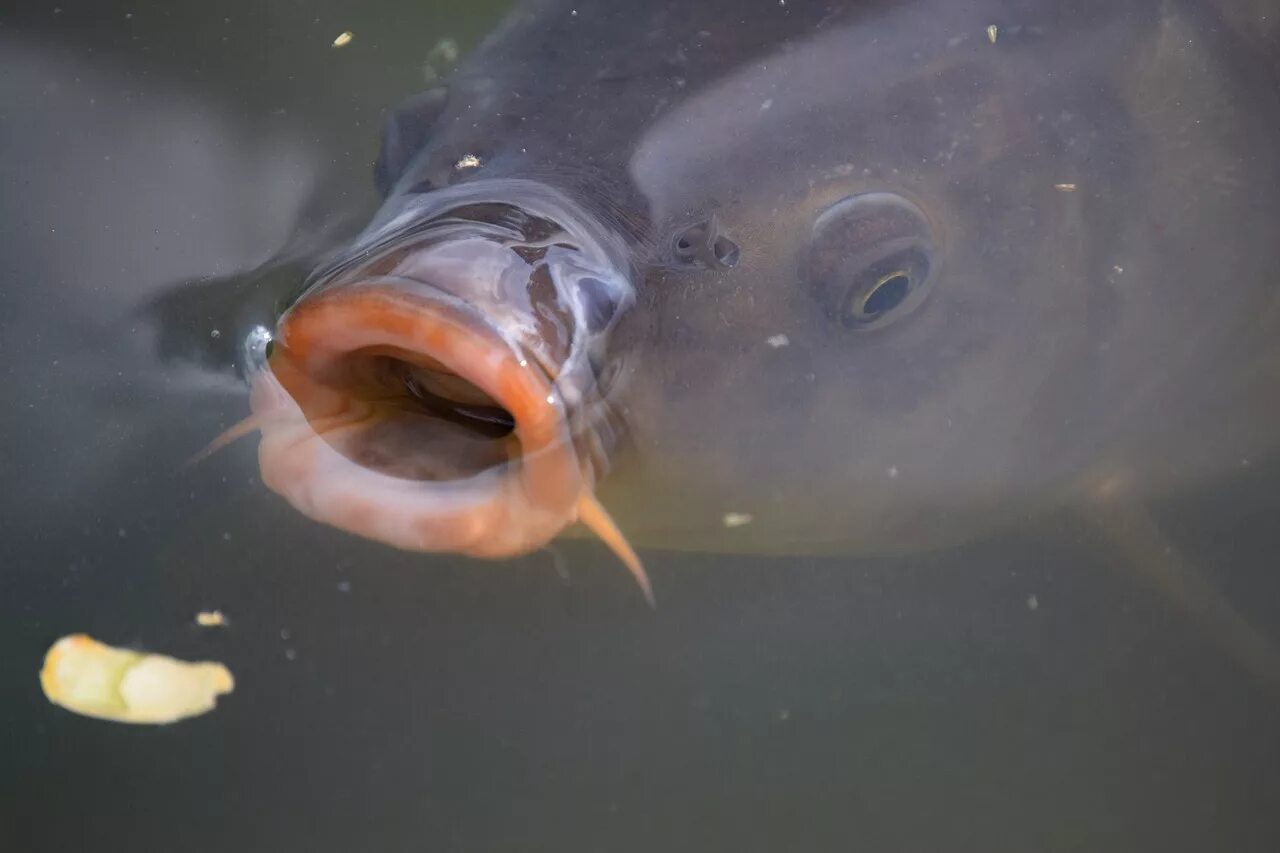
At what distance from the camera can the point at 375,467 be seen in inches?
50.9

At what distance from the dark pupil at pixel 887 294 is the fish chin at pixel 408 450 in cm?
43

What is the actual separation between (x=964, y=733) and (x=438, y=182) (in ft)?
4.08

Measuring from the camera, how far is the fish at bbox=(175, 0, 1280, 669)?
1.25 meters

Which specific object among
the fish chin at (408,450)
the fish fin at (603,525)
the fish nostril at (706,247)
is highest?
the fish nostril at (706,247)

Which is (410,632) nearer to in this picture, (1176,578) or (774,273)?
(774,273)

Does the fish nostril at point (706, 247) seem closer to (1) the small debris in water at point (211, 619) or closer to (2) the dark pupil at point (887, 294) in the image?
(2) the dark pupil at point (887, 294)

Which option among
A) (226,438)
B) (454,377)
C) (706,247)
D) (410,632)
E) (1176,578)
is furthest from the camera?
(1176,578)

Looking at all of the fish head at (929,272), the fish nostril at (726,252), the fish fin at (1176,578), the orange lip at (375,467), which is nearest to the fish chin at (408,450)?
the orange lip at (375,467)

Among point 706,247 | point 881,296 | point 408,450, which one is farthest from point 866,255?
point 408,450

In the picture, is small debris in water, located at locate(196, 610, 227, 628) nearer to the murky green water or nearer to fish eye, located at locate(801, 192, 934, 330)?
the murky green water

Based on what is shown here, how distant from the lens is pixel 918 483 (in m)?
1.69

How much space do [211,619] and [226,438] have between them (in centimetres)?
26

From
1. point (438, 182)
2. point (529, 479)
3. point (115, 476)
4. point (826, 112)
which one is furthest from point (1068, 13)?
point (115, 476)

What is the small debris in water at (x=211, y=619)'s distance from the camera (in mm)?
1595
